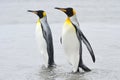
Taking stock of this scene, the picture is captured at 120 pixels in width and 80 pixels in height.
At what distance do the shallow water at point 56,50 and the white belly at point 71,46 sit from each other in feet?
0.62

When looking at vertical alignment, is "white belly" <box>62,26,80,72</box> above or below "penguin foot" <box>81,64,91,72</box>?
above

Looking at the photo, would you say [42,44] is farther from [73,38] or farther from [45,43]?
[73,38]

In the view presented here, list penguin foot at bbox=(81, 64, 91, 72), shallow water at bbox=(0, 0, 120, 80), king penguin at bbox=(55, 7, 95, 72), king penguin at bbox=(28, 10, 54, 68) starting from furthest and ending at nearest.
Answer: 1. king penguin at bbox=(28, 10, 54, 68)
2. king penguin at bbox=(55, 7, 95, 72)
3. penguin foot at bbox=(81, 64, 91, 72)
4. shallow water at bbox=(0, 0, 120, 80)

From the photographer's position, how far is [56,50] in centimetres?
968

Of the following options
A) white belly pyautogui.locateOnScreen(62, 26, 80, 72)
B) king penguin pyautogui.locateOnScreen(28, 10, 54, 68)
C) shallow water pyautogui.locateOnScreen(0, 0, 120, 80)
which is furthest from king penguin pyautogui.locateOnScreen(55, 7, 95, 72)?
king penguin pyautogui.locateOnScreen(28, 10, 54, 68)

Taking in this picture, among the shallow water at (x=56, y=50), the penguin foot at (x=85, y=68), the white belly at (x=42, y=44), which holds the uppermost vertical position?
the white belly at (x=42, y=44)

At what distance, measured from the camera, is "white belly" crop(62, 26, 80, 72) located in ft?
25.0

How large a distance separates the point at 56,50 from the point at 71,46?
6.57 feet

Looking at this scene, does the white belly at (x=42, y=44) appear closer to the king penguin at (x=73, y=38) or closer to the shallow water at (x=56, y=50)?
the shallow water at (x=56, y=50)

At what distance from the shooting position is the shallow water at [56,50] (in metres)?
7.33

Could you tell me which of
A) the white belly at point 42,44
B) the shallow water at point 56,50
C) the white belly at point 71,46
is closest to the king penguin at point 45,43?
the white belly at point 42,44

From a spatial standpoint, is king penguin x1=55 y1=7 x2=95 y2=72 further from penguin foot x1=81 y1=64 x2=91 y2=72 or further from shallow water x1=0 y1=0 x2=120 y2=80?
shallow water x1=0 y1=0 x2=120 y2=80

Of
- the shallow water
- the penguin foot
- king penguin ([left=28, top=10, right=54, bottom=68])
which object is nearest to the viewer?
Result: the shallow water

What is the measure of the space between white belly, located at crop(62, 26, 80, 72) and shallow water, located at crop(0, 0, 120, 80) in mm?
188
